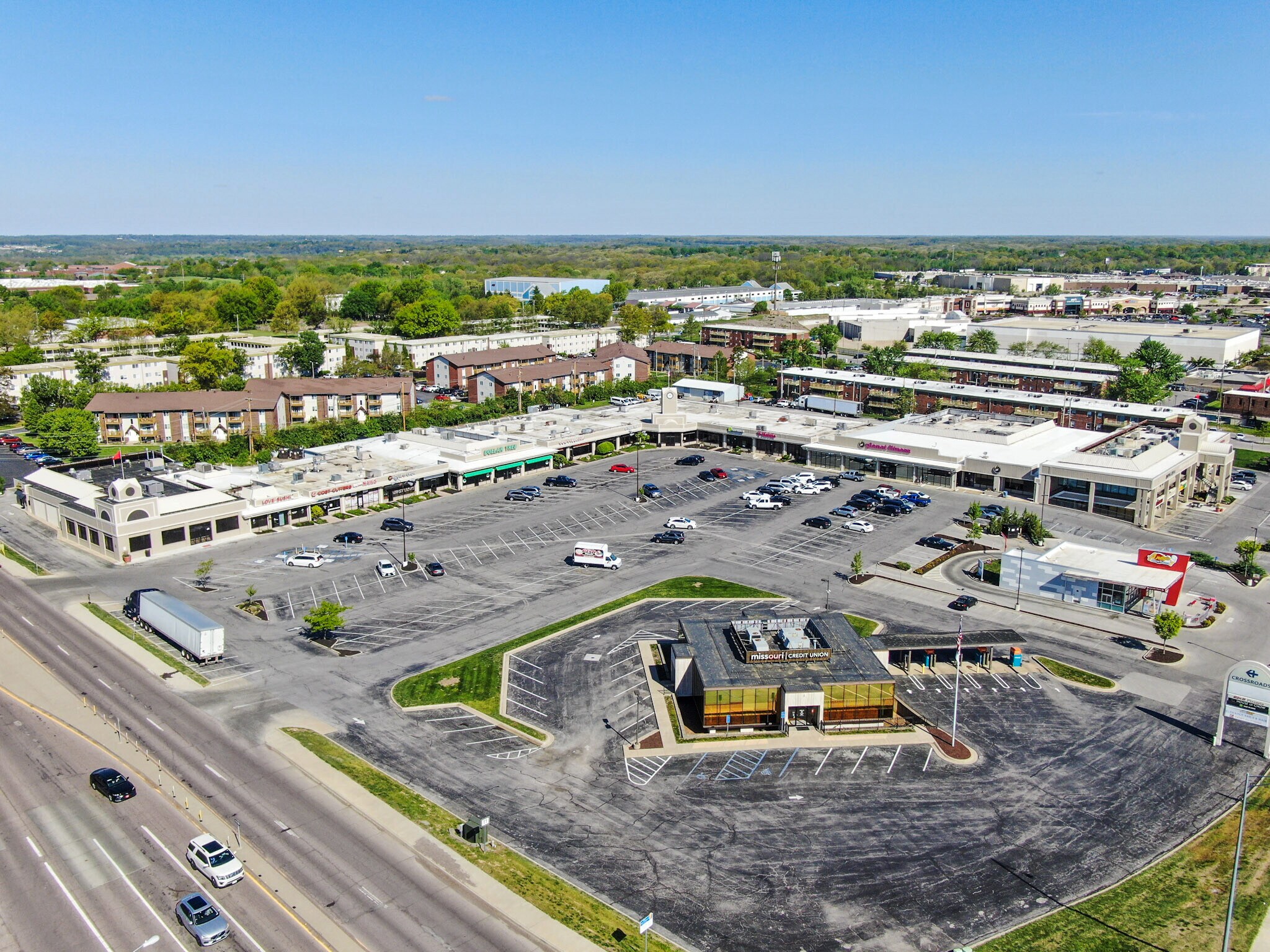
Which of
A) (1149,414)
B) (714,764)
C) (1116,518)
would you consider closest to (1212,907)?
(714,764)

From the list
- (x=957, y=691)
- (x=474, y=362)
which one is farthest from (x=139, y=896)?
(x=474, y=362)

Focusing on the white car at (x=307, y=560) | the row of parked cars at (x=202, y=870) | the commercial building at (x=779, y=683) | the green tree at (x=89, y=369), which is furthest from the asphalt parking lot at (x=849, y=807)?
the green tree at (x=89, y=369)

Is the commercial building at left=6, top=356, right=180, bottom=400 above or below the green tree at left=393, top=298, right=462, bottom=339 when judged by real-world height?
below

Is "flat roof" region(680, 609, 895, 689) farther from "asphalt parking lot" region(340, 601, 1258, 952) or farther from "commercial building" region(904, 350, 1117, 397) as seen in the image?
"commercial building" region(904, 350, 1117, 397)

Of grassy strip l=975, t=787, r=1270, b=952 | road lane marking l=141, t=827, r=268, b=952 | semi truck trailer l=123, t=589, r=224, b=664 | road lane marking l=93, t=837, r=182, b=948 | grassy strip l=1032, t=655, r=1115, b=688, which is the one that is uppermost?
semi truck trailer l=123, t=589, r=224, b=664

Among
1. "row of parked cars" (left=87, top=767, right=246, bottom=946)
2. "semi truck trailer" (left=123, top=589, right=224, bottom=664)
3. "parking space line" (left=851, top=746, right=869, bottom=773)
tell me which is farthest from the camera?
"semi truck trailer" (left=123, top=589, right=224, bottom=664)

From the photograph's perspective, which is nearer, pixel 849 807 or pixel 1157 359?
pixel 849 807

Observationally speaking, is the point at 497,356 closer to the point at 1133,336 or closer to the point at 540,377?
the point at 540,377

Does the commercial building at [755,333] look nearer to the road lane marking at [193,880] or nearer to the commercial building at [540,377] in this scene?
the commercial building at [540,377]

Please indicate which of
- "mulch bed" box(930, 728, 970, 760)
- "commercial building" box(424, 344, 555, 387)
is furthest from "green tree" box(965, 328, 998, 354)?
"mulch bed" box(930, 728, 970, 760)
